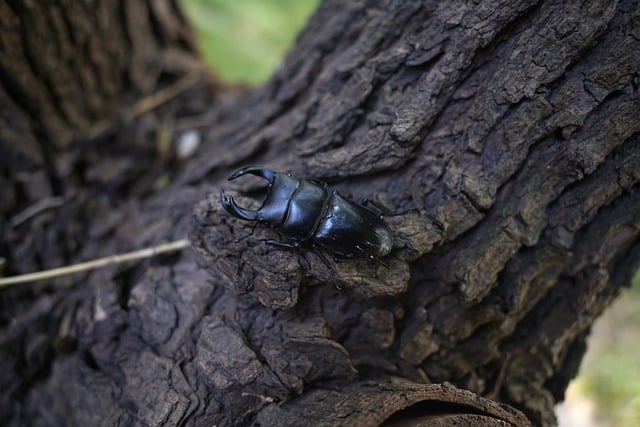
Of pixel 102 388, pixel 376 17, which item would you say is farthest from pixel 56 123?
pixel 376 17

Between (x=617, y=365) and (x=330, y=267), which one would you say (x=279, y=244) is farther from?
(x=617, y=365)

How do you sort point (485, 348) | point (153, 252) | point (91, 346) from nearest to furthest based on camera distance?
point (485, 348) → point (91, 346) → point (153, 252)

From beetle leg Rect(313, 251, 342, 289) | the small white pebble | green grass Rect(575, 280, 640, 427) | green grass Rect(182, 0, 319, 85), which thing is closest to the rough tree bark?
beetle leg Rect(313, 251, 342, 289)

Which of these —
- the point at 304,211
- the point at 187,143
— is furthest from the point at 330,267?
the point at 187,143

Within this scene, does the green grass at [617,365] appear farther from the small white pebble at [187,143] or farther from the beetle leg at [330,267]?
the small white pebble at [187,143]

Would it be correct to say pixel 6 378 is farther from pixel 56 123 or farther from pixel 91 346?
pixel 56 123

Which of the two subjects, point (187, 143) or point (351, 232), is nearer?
point (351, 232)
